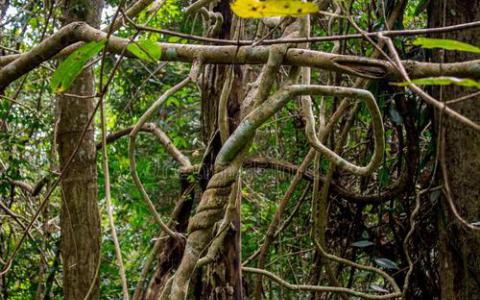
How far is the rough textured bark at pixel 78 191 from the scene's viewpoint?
1.79 metres

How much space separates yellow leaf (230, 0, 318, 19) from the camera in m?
0.51

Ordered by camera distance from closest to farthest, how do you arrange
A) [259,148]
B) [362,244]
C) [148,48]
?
1. [148,48]
2. [362,244]
3. [259,148]

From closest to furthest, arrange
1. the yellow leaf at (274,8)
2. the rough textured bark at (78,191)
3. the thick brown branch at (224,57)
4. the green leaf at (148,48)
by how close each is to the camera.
Result: the yellow leaf at (274,8) → the green leaf at (148,48) → the thick brown branch at (224,57) → the rough textured bark at (78,191)

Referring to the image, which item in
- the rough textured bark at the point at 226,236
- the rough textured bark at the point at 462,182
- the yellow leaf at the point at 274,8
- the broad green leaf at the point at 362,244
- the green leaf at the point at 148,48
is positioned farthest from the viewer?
the broad green leaf at the point at 362,244

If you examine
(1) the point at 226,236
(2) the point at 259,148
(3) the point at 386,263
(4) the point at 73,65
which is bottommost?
(3) the point at 386,263

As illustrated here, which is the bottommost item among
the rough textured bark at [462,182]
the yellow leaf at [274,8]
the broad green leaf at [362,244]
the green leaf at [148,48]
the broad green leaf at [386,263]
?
the broad green leaf at [386,263]

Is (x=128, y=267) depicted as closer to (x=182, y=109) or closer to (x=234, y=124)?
(x=182, y=109)

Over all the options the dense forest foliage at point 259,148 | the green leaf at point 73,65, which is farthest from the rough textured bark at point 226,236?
the green leaf at point 73,65

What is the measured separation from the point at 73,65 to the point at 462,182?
866 millimetres

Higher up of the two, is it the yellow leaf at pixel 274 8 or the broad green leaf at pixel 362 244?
the yellow leaf at pixel 274 8

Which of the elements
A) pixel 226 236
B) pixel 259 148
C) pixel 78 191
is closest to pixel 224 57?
pixel 226 236

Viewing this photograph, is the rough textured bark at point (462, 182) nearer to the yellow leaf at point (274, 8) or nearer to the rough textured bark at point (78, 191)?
the yellow leaf at point (274, 8)

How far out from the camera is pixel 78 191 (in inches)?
71.1

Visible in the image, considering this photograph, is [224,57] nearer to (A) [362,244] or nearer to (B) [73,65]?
(B) [73,65]
